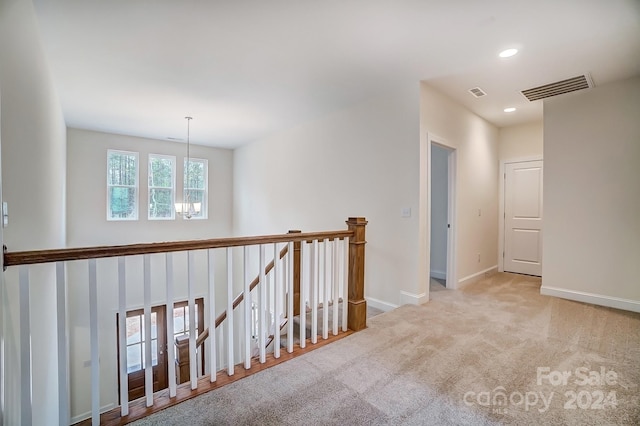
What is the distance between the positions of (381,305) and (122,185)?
5.28 metres

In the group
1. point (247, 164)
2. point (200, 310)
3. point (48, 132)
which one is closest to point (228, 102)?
point (48, 132)

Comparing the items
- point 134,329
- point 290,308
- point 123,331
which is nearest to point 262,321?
point 290,308

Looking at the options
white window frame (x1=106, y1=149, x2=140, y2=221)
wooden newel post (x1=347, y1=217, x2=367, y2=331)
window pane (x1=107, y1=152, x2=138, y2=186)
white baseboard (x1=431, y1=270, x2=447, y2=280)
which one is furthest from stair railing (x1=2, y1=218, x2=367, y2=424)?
window pane (x1=107, y1=152, x2=138, y2=186)

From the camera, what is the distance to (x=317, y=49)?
2.60 meters

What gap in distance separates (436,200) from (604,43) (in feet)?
9.00

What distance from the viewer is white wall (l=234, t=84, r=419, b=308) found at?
3.37m

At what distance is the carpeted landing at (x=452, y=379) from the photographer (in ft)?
5.19

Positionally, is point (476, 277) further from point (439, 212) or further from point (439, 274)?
point (439, 212)

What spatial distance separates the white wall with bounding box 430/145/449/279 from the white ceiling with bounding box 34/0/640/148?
1.03 meters

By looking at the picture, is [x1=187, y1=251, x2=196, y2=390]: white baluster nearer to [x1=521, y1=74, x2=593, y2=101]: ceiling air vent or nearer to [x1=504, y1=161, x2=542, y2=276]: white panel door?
[x1=521, y1=74, x2=593, y2=101]: ceiling air vent

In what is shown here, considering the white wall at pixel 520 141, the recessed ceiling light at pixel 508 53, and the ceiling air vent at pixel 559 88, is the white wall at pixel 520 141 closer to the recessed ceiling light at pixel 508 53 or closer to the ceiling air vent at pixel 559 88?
the ceiling air vent at pixel 559 88

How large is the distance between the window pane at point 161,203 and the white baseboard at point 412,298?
5.05m

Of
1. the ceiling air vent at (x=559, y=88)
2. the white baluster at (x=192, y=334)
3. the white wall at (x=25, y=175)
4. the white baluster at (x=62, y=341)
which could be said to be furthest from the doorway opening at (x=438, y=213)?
the white wall at (x=25, y=175)

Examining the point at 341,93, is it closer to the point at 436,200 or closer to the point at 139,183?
the point at 436,200
